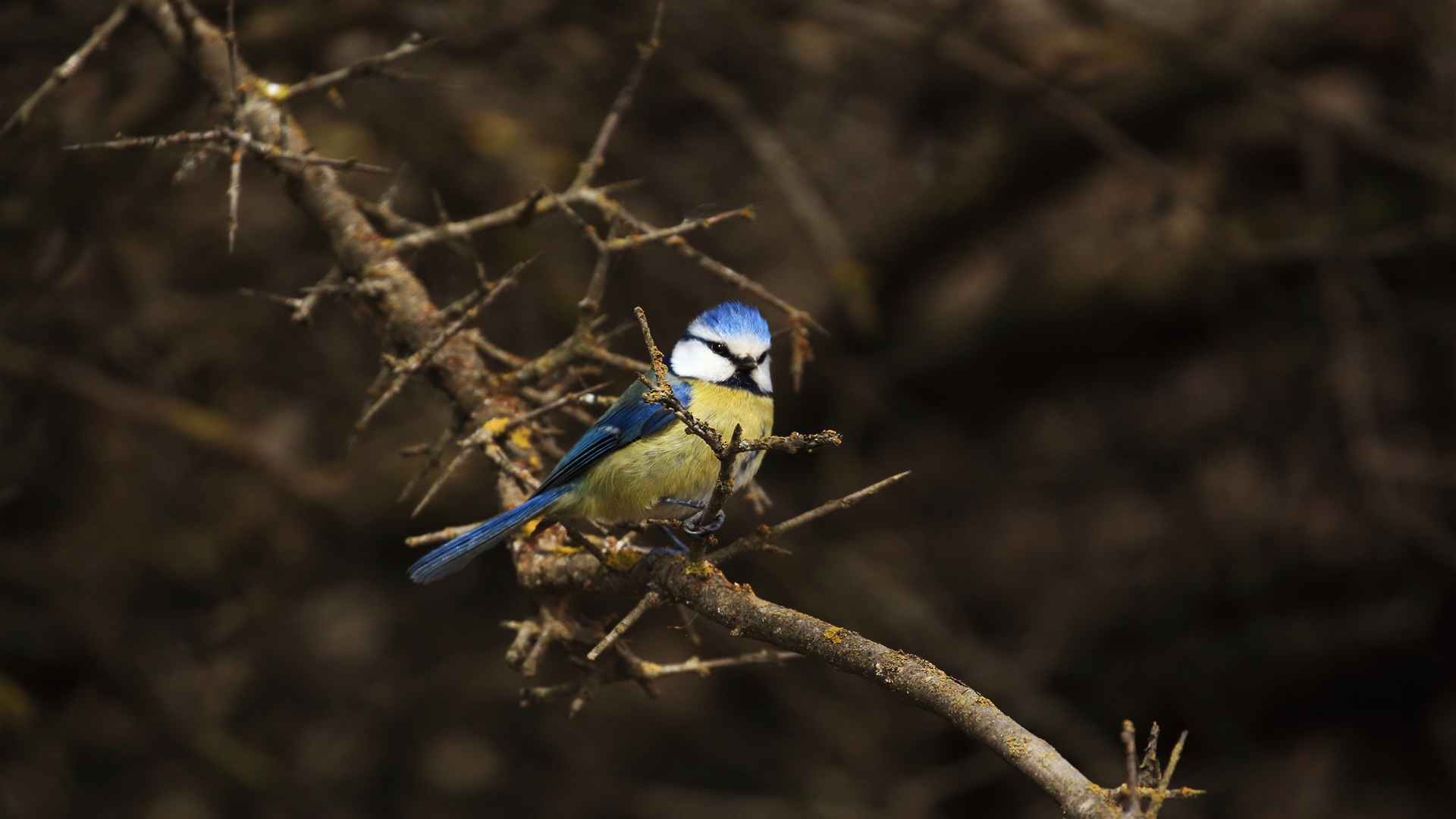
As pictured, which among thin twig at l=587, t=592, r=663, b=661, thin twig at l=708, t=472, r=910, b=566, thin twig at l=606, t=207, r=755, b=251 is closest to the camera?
thin twig at l=587, t=592, r=663, b=661

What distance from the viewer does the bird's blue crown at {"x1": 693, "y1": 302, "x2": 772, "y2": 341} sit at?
354 centimetres

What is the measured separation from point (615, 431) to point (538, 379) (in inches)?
15.0

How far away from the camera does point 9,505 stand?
5.03m

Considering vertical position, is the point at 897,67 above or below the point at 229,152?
above

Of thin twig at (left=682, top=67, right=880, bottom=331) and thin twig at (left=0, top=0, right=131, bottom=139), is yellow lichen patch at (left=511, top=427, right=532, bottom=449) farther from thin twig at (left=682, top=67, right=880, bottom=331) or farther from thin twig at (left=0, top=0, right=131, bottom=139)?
thin twig at (left=682, top=67, right=880, bottom=331)

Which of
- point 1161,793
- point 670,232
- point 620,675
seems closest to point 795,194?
point 670,232

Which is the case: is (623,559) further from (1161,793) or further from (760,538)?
(1161,793)

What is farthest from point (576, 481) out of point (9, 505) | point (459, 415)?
point (9, 505)

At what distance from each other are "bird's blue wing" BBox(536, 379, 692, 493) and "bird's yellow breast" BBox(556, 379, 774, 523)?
0.03m

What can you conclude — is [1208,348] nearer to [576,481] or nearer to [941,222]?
[941,222]

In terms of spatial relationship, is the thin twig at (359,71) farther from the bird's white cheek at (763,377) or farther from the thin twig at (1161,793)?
the thin twig at (1161,793)

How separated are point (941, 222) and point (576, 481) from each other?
3518 mm

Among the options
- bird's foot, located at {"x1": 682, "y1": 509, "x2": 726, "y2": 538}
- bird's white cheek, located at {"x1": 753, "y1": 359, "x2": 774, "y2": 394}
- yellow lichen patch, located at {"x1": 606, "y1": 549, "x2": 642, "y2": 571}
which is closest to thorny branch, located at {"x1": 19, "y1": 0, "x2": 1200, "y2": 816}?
yellow lichen patch, located at {"x1": 606, "y1": 549, "x2": 642, "y2": 571}

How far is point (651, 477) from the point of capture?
3256 millimetres
